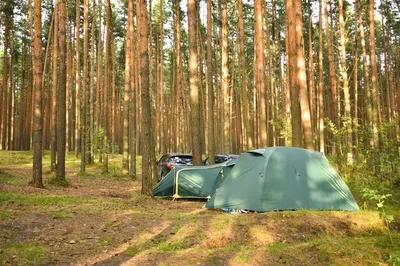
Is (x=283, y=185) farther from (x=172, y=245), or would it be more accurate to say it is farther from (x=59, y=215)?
(x=59, y=215)

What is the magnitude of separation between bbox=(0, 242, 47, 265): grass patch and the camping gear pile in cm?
479

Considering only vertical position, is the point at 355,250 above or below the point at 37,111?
below

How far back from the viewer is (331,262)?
4.96 m

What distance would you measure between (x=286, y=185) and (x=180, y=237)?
10.8 feet

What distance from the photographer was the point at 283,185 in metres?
8.59

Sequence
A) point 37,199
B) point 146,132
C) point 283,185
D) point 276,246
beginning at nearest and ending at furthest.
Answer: point 276,246, point 283,185, point 37,199, point 146,132

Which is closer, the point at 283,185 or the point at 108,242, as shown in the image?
the point at 108,242

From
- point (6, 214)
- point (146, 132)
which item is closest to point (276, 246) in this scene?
point (6, 214)

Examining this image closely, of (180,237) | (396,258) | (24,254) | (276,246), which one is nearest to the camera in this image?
(396,258)

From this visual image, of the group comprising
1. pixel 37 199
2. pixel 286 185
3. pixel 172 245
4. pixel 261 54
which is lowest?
pixel 172 245

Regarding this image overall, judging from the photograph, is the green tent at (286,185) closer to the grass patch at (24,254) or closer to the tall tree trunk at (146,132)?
the tall tree trunk at (146,132)

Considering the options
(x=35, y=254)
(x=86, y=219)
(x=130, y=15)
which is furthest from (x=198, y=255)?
(x=130, y=15)

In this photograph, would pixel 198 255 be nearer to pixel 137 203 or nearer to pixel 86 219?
pixel 86 219

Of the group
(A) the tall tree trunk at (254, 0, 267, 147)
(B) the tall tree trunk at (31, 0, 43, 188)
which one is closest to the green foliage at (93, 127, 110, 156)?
(B) the tall tree trunk at (31, 0, 43, 188)
